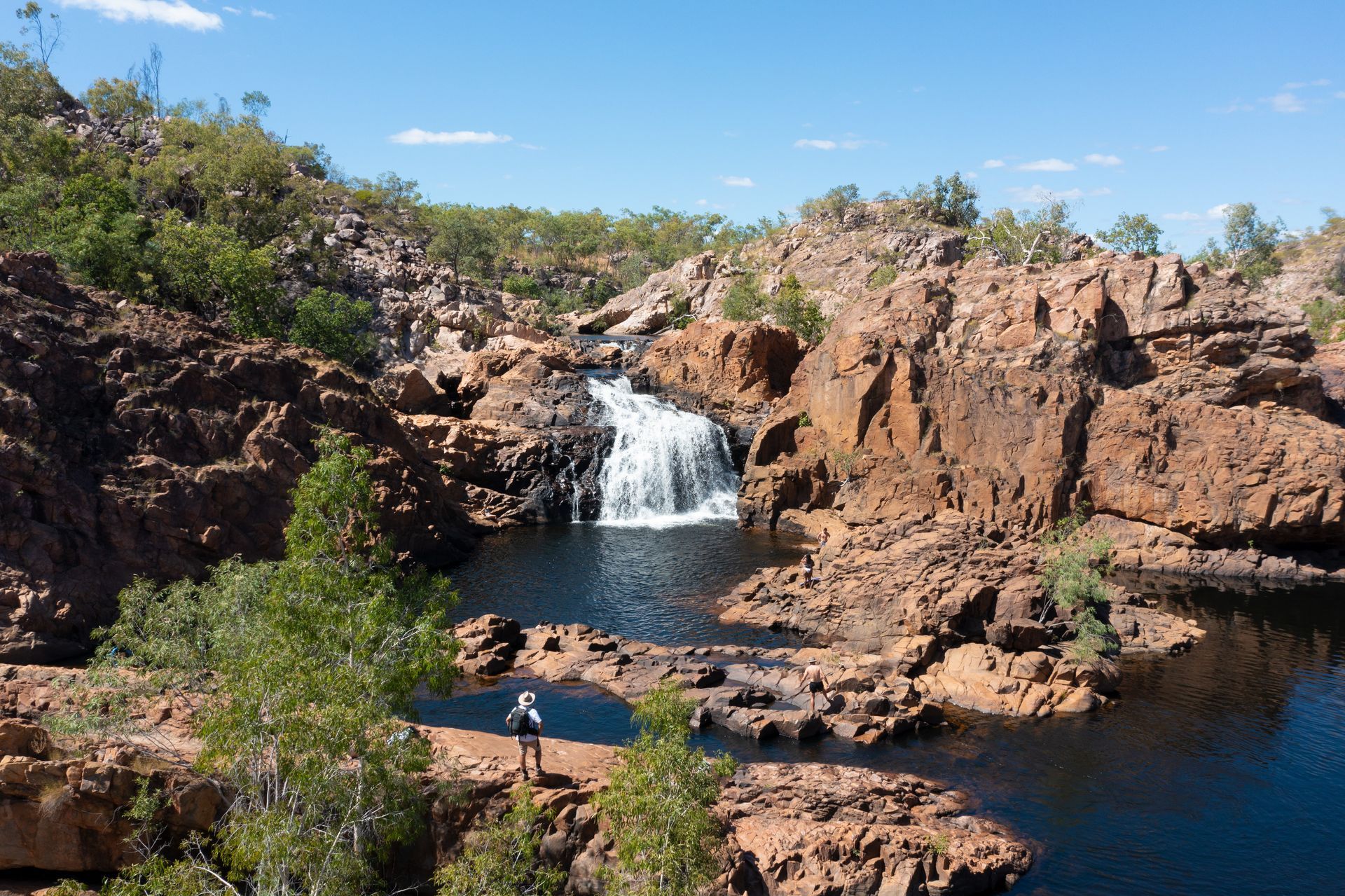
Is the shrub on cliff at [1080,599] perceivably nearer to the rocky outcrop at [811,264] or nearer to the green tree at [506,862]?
the green tree at [506,862]

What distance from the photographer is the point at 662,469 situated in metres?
54.9

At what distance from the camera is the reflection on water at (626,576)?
3522 cm

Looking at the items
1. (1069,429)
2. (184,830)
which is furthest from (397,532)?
(1069,429)

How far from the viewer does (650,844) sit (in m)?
14.0

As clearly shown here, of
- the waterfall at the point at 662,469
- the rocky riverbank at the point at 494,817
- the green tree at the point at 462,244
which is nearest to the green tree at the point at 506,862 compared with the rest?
the rocky riverbank at the point at 494,817

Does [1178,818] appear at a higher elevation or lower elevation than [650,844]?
lower

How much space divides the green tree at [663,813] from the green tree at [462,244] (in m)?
80.6

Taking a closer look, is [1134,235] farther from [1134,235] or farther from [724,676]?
[724,676]

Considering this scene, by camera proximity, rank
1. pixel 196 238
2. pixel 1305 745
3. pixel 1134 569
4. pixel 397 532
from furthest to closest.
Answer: pixel 196 238 < pixel 1134 569 < pixel 397 532 < pixel 1305 745

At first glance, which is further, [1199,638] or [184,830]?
[1199,638]

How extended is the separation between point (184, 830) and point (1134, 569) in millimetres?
43403

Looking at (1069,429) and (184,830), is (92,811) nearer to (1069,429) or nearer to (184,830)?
(184,830)

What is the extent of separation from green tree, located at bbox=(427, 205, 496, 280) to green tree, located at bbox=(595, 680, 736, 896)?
80612 mm

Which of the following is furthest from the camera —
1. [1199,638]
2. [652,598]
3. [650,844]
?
[652,598]
